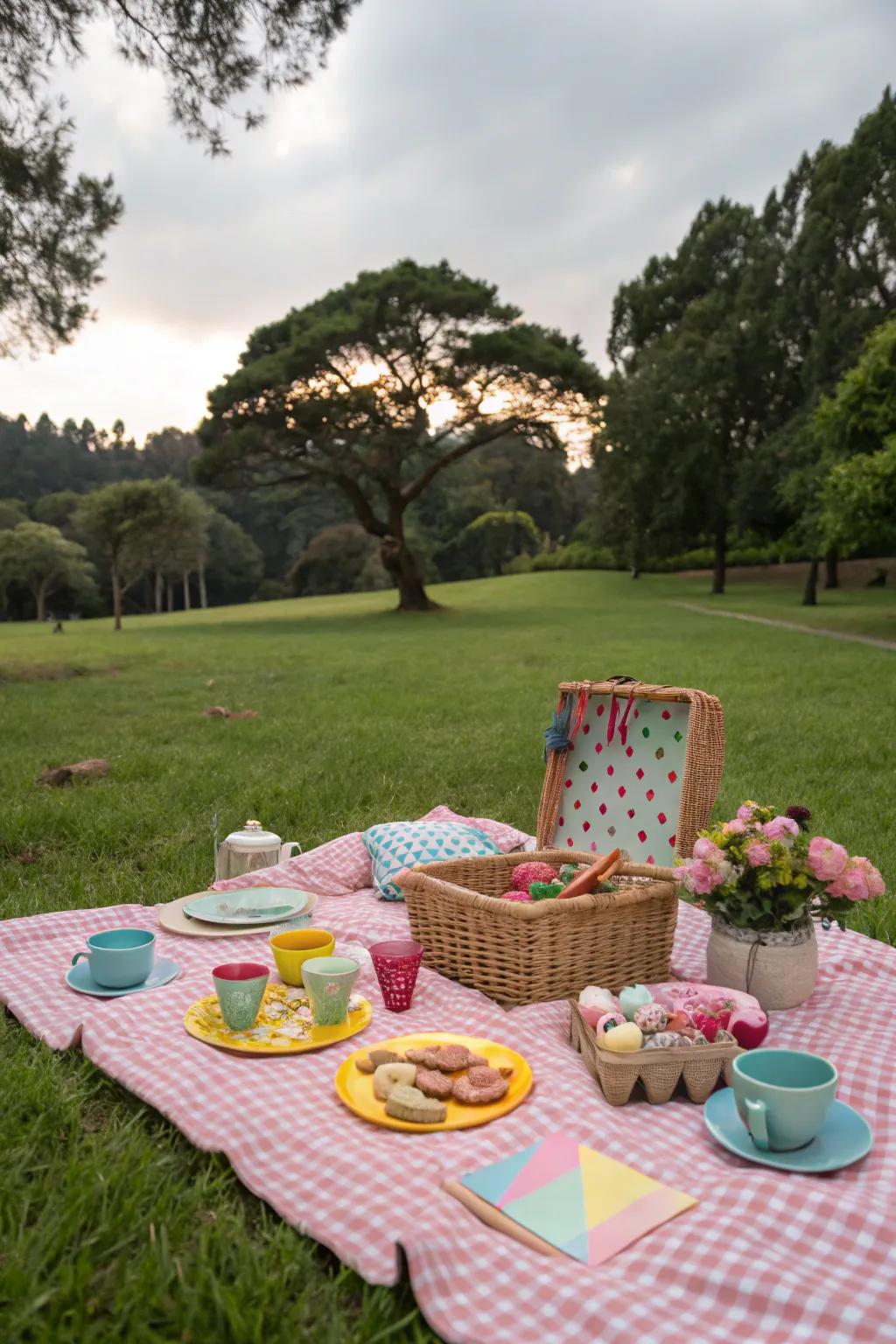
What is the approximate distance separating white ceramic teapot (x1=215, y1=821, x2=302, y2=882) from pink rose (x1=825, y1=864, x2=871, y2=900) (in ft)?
7.29

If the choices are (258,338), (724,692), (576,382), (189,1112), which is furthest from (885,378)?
(189,1112)

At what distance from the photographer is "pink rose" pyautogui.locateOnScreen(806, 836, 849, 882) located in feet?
9.22

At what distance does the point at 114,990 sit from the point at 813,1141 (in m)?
2.06

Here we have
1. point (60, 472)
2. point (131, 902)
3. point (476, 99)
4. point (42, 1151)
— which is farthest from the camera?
point (60, 472)

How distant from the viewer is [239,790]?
21.6 feet

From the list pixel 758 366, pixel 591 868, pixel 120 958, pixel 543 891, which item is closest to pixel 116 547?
pixel 758 366

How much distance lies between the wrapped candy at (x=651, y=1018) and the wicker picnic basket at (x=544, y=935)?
0.45 metres

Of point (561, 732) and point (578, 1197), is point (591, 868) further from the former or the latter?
point (578, 1197)

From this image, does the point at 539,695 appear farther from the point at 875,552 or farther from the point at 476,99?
the point at 875,552

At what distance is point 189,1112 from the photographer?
2.34 metres

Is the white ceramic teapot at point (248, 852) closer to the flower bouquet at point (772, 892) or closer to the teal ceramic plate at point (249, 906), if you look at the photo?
the teal ceramic plate at point (249, 906)

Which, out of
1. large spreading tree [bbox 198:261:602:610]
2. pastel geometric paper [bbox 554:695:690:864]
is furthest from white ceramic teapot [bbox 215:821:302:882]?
large spreading tree [bbox 198:261:602:610]

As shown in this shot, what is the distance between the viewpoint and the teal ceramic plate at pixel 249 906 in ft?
11.9

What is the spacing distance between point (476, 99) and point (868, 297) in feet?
73.7
